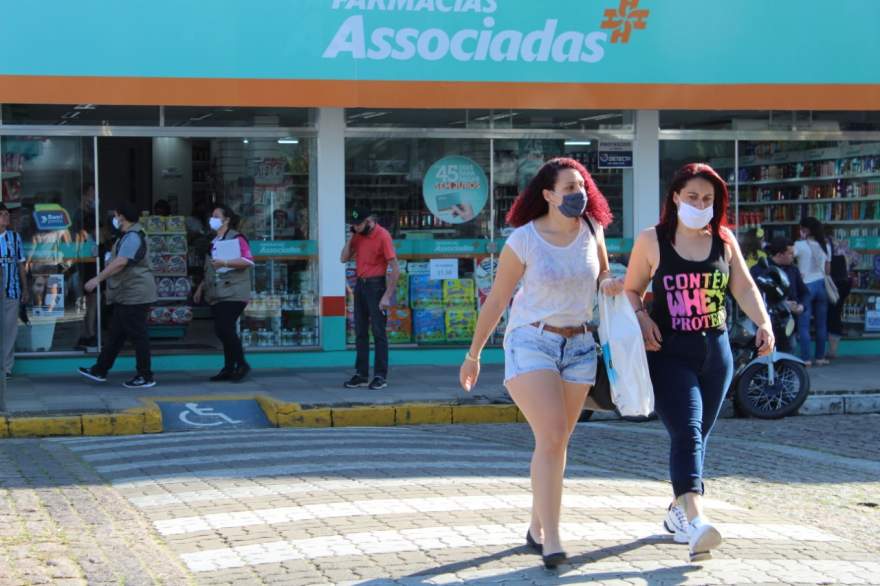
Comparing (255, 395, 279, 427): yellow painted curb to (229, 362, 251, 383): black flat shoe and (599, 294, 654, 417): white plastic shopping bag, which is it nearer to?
(229, 362, 251, 383): black flat shoe

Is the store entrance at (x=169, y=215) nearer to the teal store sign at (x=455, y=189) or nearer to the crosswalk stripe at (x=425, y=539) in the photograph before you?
the teal store sign at (x=455, y=189)

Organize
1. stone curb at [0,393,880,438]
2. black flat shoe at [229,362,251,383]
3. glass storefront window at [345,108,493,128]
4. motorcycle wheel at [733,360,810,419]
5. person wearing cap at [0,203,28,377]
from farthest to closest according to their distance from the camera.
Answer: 1. glass storefront window at [345,108,493,128]
2. black flat shoe at [229,362,251,383]
3. person wearing cap at [0,203,28,377]
4. motorcycle wheel at [733,360,810,419]
5. stone curb at [0,393,880,438]

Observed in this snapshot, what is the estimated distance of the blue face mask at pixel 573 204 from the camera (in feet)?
19.6

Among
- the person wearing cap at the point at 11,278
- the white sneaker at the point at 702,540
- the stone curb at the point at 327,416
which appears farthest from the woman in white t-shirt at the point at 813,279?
the white sneaker at the point at 702,540

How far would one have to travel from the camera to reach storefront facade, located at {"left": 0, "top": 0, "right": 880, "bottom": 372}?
14.2m

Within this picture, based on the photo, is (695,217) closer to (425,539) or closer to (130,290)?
(425,539)

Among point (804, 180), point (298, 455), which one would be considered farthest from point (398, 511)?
point (804, 180)

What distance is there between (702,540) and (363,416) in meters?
6.42

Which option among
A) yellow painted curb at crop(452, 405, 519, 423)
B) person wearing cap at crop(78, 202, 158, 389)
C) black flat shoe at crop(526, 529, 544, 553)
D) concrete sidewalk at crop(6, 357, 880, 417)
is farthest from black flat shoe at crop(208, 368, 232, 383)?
black flat shoe at crop(526, 529, 544, 553)

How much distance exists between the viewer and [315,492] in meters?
7.70

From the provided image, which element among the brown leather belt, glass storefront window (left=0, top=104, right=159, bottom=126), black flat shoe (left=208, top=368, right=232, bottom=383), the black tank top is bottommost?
black flat shoe (left=208, top=368, right=232, bottom=383)

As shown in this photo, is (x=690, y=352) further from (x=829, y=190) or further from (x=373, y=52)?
(x=829, y=190)

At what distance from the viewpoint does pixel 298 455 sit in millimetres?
9211

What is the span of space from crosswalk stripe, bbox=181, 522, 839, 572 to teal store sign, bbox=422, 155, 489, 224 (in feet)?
29.5
